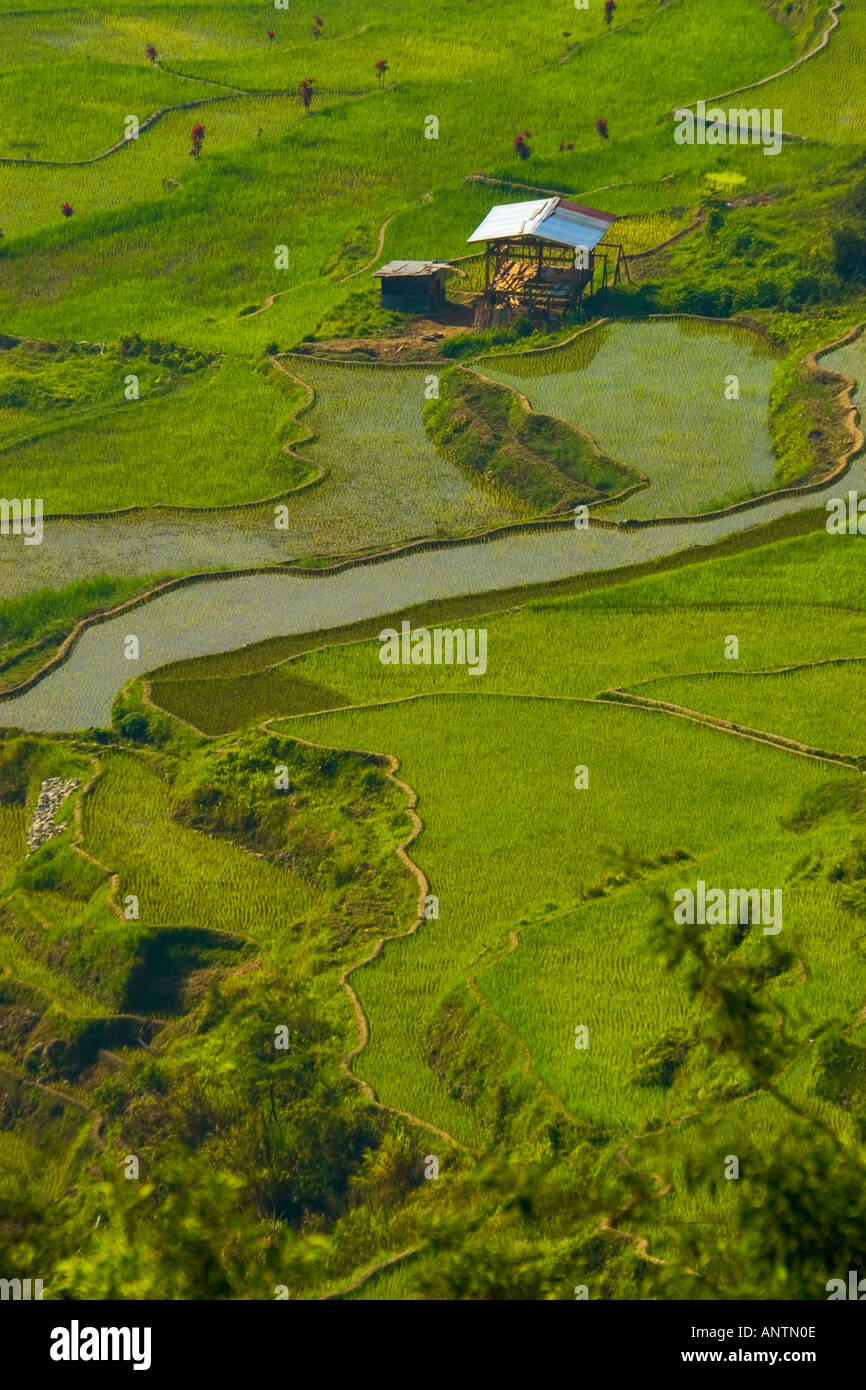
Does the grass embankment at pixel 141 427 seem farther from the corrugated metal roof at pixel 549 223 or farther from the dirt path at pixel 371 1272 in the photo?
the dirt path at pixel 371 1272

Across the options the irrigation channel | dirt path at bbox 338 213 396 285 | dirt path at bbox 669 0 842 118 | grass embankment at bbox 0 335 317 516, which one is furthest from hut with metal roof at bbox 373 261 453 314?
dirt path at bbox 669 0 842 118

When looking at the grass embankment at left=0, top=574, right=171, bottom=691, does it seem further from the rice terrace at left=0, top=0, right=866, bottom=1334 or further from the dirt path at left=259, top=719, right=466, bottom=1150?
the dirt path at left=259, top=719, right=466, bottom=1150

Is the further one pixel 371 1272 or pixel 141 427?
pixel 141 427

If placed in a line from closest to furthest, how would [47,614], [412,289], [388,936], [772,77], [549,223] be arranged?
[388,936]
[47,614]
[549,223]
[412,289]
[772,77]

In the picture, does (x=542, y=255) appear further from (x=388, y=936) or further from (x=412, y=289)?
(x=388, y=936)

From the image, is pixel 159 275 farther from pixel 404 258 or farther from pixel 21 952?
pixel 21 952

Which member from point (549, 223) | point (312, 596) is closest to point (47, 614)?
point (312, 596)

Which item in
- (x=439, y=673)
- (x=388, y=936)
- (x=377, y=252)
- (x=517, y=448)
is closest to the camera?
(x=388, y=936)

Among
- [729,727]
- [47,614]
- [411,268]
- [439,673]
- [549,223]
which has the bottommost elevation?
[729,727]
